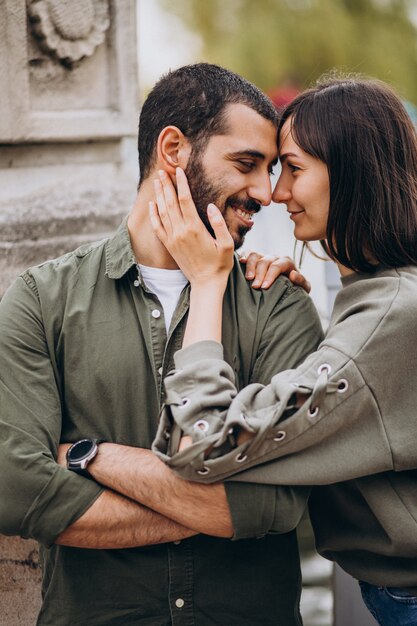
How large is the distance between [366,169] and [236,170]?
0.39 meters

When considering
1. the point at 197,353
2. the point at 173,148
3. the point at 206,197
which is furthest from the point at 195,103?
the point at 197,353

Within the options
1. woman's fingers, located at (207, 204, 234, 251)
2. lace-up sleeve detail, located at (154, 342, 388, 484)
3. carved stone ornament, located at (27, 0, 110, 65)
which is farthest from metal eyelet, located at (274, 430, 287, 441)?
carved stone ornament, located at (27, 0, 110, 65)

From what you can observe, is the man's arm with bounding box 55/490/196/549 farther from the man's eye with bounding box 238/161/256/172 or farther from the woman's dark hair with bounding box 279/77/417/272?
the man's eye with bounding box 238/161/256/172

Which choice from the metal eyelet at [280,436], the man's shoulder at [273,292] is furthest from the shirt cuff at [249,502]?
the man's shoulder at [273,292]

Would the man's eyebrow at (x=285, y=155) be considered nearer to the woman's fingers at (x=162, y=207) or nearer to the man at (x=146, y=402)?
the man at (x=146, y=402)

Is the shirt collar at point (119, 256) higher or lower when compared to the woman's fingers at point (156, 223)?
lower

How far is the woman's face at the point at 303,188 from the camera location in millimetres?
2748

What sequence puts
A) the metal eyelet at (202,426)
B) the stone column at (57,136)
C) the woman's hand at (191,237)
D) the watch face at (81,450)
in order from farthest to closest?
1. the stone column at (57,136)
2. the woman's hand at (191,237)
3. the watch face at (81,450)
4. the metal eyelet at (202,426)

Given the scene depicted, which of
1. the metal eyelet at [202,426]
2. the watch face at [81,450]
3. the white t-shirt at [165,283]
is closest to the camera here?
the metal eyelet at [202,426]

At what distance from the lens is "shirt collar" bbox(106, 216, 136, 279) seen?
2807 mm

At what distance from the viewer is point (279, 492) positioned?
246 centimetres

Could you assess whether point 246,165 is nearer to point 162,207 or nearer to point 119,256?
point 162,207

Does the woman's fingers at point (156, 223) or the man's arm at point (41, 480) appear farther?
the woman's fingers at point (156, 223)

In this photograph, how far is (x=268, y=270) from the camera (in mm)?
2861
